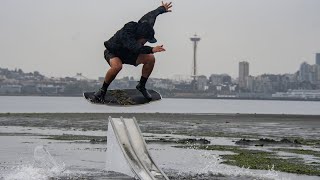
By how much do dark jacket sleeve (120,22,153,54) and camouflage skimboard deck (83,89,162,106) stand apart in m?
1.99

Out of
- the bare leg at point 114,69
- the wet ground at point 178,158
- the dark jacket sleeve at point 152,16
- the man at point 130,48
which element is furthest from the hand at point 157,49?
the wet ground at point 178,158

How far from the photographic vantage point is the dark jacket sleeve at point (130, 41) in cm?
2391

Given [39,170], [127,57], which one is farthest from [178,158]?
[127,57]

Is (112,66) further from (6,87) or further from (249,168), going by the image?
(6,87)

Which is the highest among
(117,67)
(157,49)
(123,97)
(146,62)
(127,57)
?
(157,49)

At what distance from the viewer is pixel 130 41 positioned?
2405 centimetres

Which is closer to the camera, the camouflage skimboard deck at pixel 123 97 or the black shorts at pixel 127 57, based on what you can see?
the black shorts at pixel 127 57

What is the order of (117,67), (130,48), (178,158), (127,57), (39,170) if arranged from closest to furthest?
(117,67) → (130,48) → (127,57) → (39,170) → (178,158)

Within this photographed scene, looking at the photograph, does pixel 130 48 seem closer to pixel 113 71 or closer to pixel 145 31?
pixel 145 31

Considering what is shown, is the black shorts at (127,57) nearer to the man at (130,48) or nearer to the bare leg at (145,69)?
the man at (130,48)

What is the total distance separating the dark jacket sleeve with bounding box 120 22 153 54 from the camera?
23.9 meters

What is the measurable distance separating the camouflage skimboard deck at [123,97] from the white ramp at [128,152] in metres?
4.03

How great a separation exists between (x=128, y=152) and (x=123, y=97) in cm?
562

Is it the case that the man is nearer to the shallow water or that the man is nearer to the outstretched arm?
the outstretched arm
